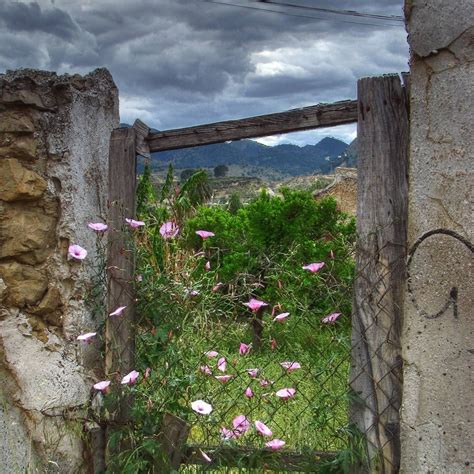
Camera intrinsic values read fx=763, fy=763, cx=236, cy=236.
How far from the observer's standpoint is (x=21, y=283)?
3.32 metres

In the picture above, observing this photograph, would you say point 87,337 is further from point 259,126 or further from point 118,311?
point 259,126

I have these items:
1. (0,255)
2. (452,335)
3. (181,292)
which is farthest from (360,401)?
(0,255)

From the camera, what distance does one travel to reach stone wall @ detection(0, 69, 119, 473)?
10.9ft

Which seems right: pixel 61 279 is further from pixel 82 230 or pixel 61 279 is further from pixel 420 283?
pixel 420 283

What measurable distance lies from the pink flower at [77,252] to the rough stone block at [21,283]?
19cm

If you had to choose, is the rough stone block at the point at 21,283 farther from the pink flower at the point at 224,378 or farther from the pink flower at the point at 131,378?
the pink flower at the point at 224,378

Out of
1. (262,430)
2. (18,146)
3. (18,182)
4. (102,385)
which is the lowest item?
(262,430)

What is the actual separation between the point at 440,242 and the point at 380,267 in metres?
0.27

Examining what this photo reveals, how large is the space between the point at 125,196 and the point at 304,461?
1.35 m

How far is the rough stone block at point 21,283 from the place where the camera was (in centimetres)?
332

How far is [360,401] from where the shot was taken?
9.62 ft

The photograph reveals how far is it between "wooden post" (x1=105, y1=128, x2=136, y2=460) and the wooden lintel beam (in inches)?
5.4

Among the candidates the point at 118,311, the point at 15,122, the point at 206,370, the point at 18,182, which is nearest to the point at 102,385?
the point at 118,311

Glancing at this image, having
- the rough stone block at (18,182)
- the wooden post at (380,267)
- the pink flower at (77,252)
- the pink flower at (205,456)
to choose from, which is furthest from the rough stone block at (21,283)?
the wooden post at (380,267)
